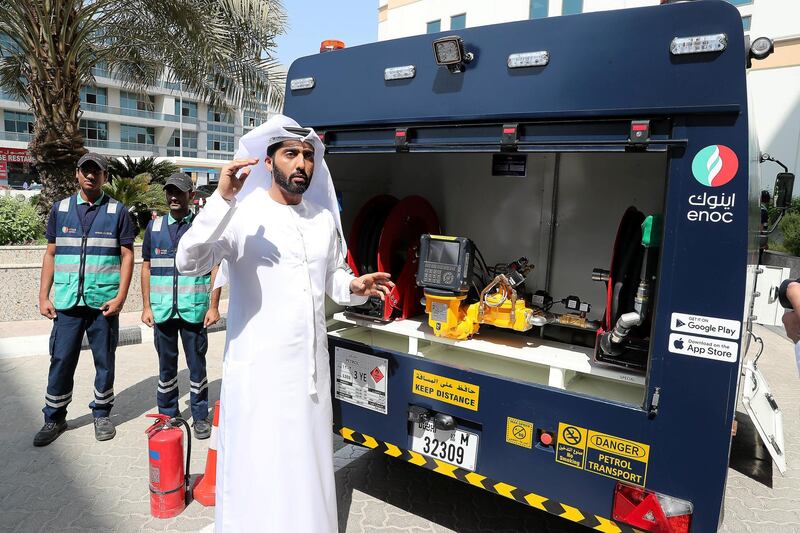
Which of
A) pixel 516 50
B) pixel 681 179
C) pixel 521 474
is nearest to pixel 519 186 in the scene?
pixel 516 50

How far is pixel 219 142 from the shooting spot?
62.0 m

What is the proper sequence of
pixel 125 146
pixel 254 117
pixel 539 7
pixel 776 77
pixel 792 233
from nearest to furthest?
pixel 792 233, pixel 254 117, pixel 776 77, pixel 539 7, pixel 125 146

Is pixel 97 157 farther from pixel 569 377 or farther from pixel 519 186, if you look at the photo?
pixel 569 377

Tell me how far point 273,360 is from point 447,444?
1.00m

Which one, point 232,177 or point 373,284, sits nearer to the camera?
point 232,177

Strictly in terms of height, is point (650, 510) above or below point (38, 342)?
above

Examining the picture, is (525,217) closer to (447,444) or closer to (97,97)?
(447,444)

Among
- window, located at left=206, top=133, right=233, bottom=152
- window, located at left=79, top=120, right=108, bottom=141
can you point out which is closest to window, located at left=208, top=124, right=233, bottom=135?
window, located at left=206, top=133, right=233, bottom=152

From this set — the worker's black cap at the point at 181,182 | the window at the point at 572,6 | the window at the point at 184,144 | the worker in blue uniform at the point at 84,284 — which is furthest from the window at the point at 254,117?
the window at the point at 572,6

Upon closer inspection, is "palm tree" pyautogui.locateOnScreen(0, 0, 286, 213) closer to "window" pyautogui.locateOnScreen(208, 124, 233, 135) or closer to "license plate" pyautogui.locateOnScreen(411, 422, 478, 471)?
"license plate" pyautogui.locateOnScreen(411, 422, 478, 471)

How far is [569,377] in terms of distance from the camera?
283 centimetres

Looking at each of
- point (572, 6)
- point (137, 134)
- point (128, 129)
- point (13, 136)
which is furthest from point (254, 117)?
point (137, 134)

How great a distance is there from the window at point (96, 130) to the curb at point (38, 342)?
166ft

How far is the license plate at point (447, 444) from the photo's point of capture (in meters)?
2.72
